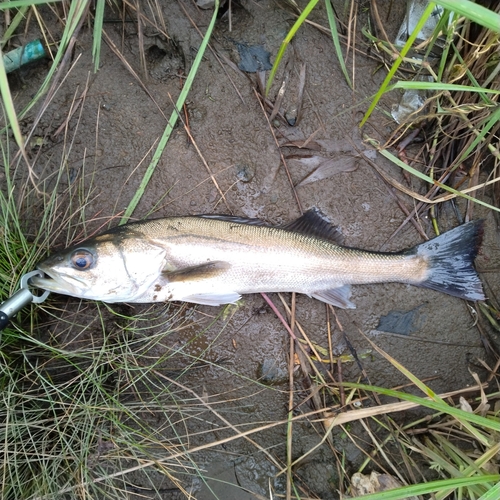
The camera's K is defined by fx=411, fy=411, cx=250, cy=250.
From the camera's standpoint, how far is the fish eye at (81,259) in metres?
2.99

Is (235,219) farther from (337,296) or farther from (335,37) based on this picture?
(335,37)

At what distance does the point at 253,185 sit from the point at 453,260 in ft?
6.01

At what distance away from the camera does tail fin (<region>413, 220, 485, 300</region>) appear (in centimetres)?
351

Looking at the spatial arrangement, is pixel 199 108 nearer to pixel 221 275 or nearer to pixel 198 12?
pixel 198 12

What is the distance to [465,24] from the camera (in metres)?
3.22

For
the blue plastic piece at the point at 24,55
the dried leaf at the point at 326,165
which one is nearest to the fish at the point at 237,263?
the dried leaf at the point at 326,165

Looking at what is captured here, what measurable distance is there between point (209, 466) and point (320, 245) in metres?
2.12

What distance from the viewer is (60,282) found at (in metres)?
2.99

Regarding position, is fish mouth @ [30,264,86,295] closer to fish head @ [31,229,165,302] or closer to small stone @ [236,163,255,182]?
fish head @ [31,229,165,302]

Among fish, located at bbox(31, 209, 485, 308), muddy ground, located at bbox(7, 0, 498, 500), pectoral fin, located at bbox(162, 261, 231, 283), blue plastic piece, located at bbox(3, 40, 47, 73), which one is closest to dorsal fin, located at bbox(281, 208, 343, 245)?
fish, located at bbox(31, 209, 485, 308)

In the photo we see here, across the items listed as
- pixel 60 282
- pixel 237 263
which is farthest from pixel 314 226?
pixel 60 282

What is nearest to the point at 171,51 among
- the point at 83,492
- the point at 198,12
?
the point at 198,12

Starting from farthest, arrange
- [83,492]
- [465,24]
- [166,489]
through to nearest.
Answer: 1. [166,489]
2. [465,24]
3. [83,492]

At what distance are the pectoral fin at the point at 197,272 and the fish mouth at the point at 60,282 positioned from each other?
0.63 meters
